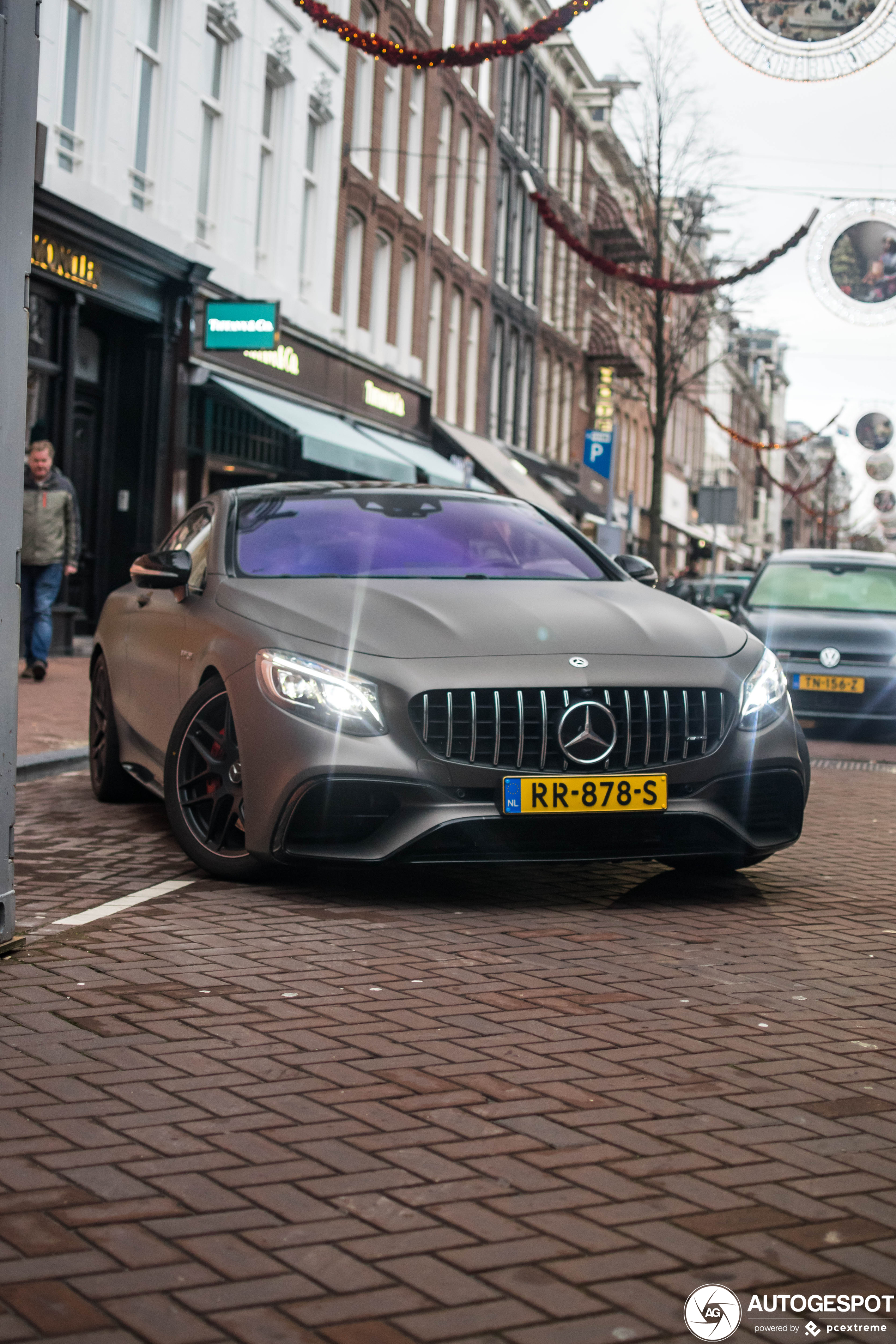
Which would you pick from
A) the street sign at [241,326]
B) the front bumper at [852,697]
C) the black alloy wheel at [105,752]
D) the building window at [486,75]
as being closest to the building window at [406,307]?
the building window at [486,75]

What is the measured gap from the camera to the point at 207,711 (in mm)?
5852

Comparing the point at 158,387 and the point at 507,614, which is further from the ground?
the point at 158,387

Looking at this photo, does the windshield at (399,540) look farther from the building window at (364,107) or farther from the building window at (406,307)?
the building window at (406,307)

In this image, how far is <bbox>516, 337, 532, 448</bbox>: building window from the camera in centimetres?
4075

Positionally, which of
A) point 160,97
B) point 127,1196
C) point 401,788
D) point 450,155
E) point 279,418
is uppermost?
point 450,155

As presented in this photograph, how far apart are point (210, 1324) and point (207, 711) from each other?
11.9 ft

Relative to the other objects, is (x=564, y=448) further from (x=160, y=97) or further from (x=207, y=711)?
(x=207, y=711)

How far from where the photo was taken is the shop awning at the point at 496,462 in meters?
32.5

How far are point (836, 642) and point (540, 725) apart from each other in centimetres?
841

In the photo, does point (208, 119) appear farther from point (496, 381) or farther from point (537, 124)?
point (537, 124)

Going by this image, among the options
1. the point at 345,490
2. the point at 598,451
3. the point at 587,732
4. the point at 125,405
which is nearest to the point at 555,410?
the point at 598,451

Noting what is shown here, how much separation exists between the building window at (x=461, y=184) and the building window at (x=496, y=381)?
3.76 meters

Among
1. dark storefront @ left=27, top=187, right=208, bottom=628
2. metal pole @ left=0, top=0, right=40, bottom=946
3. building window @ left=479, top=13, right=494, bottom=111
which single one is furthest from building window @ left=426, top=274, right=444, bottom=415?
metal pole @ left=0, top=0, right=40, bottom=946

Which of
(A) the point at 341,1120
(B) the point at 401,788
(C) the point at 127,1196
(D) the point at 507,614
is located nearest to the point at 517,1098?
(A) the point at 341,1120
